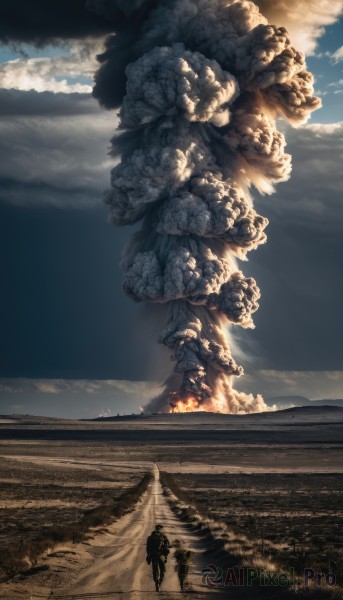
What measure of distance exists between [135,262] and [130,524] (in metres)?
99.1

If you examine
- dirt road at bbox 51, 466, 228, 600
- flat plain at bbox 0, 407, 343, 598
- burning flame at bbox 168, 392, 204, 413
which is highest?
burning flame at bbox 168, 392, 204, 413

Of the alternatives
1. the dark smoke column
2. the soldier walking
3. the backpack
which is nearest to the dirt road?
the soldier walking

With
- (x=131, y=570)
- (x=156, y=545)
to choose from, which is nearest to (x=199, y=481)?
(x=131, y=570)

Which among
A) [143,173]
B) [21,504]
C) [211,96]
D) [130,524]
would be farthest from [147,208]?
[130,524]

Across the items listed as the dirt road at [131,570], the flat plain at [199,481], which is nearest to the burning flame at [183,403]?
the flat plain at [199,481]

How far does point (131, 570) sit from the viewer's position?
823 inches

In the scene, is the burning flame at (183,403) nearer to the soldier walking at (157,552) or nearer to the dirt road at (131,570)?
the dirt road at (131,570)

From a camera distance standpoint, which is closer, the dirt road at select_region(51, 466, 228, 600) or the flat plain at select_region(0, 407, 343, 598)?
the dirt road at select_region(51, 466, 228, 600)

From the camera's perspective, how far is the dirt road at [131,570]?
17.9 m

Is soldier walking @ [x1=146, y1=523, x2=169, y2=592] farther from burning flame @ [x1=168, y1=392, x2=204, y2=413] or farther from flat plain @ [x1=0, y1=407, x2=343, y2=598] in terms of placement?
burning flame @ [x1=168, y1=392, x2=204, y2=413]

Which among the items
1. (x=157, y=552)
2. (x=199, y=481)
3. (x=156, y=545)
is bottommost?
(x=157, y=552)

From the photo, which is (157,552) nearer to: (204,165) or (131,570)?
(131,570)

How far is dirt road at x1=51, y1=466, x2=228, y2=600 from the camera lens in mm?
17862

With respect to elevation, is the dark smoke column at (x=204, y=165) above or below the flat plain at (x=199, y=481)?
above
